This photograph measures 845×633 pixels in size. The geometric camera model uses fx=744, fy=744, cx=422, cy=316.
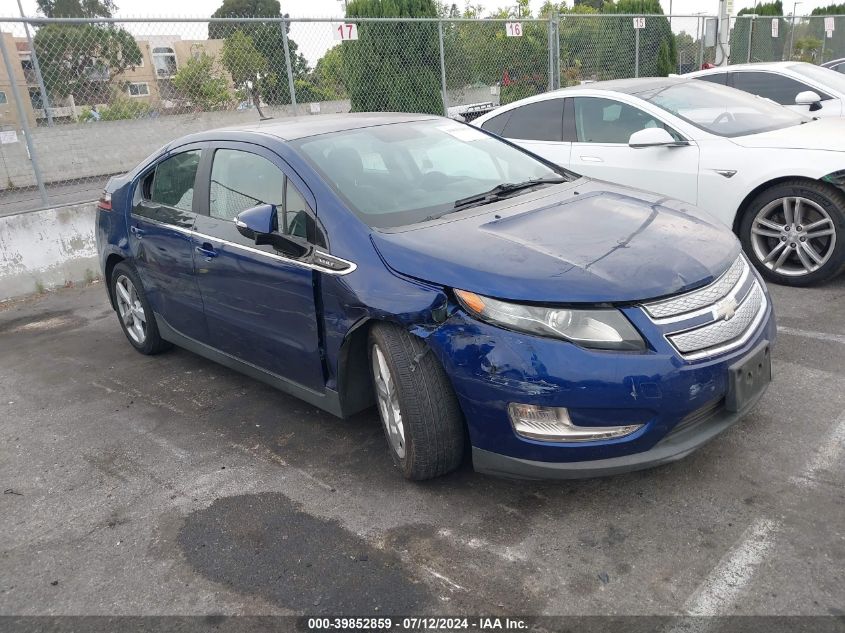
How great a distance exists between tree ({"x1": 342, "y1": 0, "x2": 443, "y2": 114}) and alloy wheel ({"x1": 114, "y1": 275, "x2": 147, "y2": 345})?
5836 mm

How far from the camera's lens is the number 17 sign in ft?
29.7

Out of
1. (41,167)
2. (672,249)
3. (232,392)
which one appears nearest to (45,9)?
(41,167)

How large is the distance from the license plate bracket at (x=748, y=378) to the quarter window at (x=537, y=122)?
406 cm

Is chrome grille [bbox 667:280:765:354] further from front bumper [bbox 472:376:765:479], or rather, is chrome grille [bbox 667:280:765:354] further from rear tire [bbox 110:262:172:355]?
rear tire [bbox 110:262:172:355]

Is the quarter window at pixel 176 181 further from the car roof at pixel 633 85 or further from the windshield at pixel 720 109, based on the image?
the windshield at pixel 720 109

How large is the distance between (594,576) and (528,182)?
2182 millimetres

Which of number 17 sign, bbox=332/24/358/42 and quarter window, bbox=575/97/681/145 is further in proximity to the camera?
number 17 sign, bbox=332/24/358/42

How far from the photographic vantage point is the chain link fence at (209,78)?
24.8ft

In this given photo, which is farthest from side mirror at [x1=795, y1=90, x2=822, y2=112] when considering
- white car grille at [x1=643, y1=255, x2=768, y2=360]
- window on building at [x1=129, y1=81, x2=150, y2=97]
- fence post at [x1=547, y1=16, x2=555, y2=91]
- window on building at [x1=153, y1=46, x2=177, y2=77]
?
window on building at [x1=129, y1=81, x2=150, y2=97]

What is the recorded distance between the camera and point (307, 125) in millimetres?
4172

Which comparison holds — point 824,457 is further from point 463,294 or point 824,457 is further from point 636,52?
point 636,52

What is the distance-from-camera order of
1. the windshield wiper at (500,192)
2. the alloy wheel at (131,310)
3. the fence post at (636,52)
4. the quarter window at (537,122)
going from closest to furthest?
the windshield wiper at (500,192)
the alloy wheel at (131,310)
the quarter window at (537,122)
the fence post at (636,52)

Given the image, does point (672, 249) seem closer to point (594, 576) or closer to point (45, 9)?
point (594, 576)

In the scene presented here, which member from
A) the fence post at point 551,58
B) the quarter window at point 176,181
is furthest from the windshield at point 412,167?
the fence post at point 551,58
